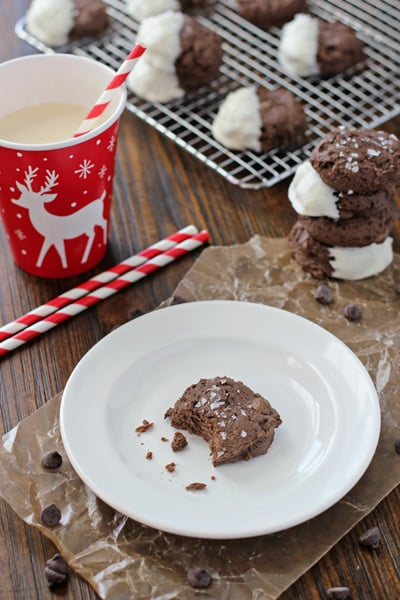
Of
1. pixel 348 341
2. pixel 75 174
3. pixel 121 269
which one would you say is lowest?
pixel 348 341

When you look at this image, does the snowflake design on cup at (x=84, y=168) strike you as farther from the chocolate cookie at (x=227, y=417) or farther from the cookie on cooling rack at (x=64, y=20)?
the cookie on cooling rack at (x=64, y=20)

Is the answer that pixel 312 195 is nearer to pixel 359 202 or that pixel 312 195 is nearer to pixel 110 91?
pixel 359 202

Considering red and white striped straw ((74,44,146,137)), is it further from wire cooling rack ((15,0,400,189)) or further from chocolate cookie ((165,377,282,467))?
chocolate cookie ((165,377,282,467))

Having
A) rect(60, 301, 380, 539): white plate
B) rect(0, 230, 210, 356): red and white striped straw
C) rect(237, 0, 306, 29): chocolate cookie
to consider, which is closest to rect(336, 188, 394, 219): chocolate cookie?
rect(60, 301, 380, 539): white plate

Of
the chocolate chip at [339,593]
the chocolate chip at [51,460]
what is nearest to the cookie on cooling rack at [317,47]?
the chocolate chip at [51,460]

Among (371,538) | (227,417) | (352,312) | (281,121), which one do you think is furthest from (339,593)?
(281,121)

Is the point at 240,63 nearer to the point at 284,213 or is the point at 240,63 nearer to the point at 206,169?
the point at 206,169

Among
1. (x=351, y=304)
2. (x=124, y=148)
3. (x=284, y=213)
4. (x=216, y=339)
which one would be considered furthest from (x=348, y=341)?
(x=124, y=148)
